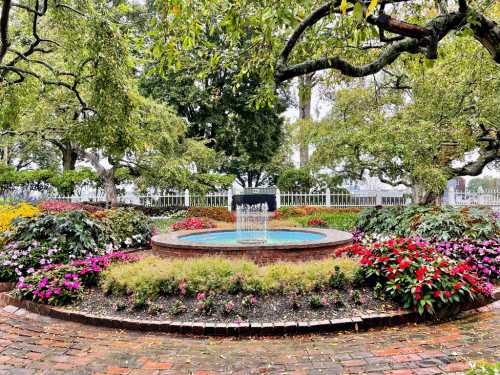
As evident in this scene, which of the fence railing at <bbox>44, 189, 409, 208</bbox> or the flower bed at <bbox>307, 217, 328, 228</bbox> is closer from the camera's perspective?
the flower bed at <bbox>307, 217, 328, 228</bbox>

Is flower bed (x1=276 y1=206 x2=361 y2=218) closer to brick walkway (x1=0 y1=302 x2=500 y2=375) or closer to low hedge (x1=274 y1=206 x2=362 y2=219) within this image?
low hedge (x1=274 y1=206 x2=362 y2=219)

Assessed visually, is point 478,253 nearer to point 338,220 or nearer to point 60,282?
point 60,282

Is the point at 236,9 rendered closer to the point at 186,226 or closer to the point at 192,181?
the point at 186,226

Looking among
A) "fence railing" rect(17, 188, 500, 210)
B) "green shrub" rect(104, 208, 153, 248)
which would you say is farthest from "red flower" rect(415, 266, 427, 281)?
"fence railing" rect(17, 188, 500, 210)

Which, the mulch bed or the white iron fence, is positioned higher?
the white iron fence

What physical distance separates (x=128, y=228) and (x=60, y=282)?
12.6 ft

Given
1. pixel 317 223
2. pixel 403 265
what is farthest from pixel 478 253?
pixel 317 223

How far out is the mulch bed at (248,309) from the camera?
3855 millimetres

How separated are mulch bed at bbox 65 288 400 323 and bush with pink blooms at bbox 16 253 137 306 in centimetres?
21

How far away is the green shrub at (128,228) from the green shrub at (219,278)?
3204 mm

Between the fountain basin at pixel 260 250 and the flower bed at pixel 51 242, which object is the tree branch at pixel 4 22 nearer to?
the flower bed at pixel 51 242

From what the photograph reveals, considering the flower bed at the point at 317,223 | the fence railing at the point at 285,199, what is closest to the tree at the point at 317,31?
the flower bed at the point at 317,223

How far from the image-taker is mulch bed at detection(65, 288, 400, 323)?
152 inches

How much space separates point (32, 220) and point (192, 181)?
9775 mm
